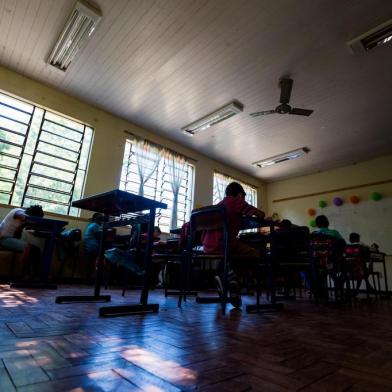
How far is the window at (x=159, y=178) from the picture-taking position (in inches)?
226

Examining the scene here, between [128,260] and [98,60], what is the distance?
3.39 m

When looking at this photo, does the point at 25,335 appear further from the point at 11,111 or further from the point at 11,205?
the point at 11,111

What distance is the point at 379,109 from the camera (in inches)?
192

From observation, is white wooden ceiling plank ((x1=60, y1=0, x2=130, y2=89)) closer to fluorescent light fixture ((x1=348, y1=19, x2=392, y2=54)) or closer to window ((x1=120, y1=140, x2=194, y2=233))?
window ((x1=120, y1=140, x2=194, y2=233))

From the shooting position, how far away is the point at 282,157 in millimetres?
6996

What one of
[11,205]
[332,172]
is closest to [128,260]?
[11,205]

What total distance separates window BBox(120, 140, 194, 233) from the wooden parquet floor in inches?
169

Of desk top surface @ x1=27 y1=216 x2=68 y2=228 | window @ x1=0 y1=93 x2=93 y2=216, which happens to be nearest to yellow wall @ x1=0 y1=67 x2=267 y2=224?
window @ x1=0 y1=93 x2=93 y2=216

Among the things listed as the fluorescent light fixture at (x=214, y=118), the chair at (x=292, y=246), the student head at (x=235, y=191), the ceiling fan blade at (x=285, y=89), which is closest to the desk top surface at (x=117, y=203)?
the student head at (x=235, y=191)

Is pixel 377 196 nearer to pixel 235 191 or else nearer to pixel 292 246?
pixel 292 246

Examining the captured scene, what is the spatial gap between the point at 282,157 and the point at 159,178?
3.20 metres

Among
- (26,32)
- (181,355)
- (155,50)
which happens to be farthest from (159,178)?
(181,355)

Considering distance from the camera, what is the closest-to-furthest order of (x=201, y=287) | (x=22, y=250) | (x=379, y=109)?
(x=22, y=250), (x=379, y=109), (x=201, y=287)

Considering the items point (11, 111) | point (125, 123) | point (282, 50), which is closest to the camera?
point (282, 50)
